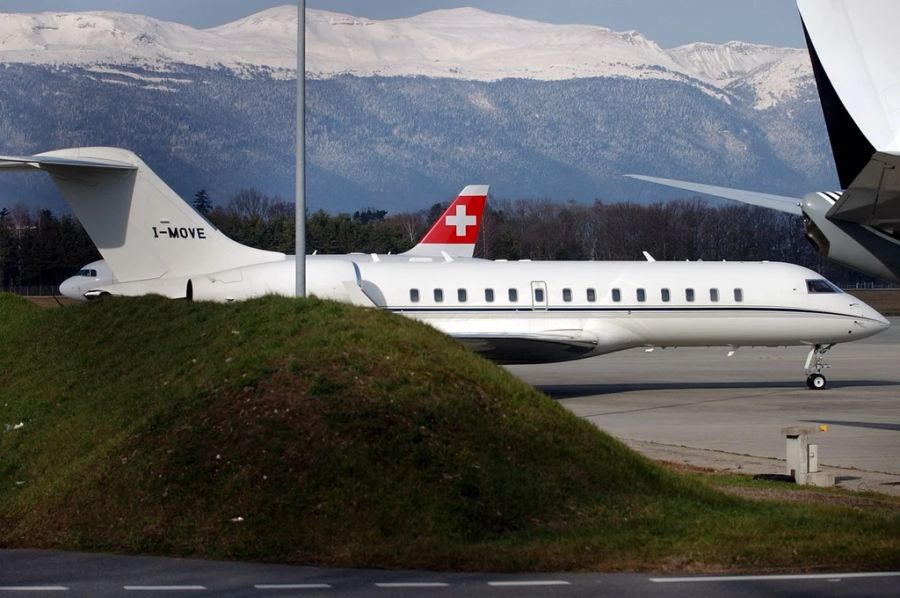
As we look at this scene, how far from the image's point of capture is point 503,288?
1243 inches

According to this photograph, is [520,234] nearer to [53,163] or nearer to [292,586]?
[53,163]

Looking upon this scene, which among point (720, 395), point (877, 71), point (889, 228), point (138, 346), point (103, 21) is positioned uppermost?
point (103, 21)

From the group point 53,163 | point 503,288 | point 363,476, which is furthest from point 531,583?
point 503,288

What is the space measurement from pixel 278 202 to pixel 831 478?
117881 millimetres

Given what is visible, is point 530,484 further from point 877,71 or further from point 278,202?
point 278,202

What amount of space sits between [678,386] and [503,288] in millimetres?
5695

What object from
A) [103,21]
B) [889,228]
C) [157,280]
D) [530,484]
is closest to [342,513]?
[530,484]

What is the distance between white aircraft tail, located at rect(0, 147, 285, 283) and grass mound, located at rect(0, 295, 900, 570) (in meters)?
14.1

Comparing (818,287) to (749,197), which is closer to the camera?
(749,197)

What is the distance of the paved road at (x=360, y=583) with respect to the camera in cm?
1071

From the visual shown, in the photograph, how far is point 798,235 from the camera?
388ft

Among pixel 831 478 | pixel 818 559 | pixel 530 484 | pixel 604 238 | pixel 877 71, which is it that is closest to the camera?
pixel 877 71

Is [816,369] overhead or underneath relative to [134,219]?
underneath

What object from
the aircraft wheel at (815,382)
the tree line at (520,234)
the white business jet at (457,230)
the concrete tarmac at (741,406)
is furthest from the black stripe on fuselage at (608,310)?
the tree line at (520,234)
